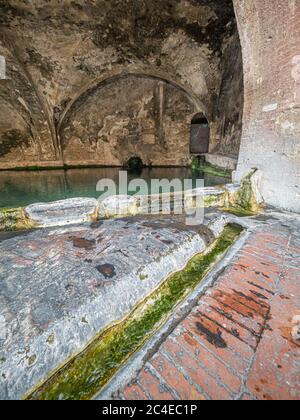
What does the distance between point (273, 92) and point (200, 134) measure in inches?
275

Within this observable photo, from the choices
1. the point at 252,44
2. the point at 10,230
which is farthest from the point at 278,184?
the point at 10,230

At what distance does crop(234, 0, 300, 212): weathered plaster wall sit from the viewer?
2.39m

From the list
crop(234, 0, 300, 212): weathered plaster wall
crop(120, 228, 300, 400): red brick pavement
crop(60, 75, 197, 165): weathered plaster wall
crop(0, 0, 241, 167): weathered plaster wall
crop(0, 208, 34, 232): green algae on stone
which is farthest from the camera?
crop(60, 75, 197, 165): weathered plaster wall

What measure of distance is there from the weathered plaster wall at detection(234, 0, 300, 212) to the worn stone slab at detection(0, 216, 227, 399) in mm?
1389

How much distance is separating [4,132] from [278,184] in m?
10.4

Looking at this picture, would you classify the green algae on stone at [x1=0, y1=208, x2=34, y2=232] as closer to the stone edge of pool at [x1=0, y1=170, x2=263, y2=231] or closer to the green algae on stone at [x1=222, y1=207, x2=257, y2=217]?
the stone edge of pool at [x1=0, y1=170, x2=263, y2=231]

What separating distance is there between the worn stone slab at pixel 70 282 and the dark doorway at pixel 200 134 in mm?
7971

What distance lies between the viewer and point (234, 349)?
3.14 ft

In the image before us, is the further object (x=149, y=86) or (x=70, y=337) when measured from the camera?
(x=149, y=86)

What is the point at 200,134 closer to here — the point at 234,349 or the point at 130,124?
the point at 130,124

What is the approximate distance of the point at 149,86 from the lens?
848 centimetres

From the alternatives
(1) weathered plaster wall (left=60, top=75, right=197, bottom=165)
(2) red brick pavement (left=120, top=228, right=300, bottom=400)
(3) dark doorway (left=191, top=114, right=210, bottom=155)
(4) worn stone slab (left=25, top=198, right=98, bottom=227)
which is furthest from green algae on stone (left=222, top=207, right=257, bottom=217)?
(1) weathered plaster wall (left=60, top=75, right=197, bottom=165)

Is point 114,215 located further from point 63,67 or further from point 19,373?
point 63,67
